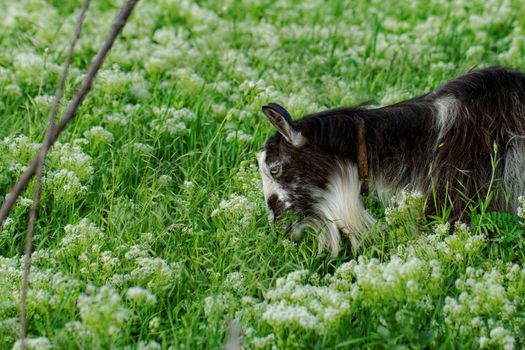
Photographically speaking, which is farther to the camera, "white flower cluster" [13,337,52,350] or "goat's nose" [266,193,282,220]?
Result: "goat's nose" [266,193,282,220]

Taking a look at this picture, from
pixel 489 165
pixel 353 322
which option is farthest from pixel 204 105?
pixel 353 322

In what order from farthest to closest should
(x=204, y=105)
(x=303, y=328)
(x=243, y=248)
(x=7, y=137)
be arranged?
(x=204, y=105) < (x=7, y=137) < (x=243, y=248) < (x=303, y=328)

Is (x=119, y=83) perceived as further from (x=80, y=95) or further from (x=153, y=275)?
(x=80, y=95)

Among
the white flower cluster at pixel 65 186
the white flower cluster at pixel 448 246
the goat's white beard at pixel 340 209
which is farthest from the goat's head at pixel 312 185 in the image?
the white flower cluster at pixel 65 186

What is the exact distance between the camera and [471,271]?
443cm

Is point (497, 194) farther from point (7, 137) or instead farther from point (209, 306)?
point (7, 137)

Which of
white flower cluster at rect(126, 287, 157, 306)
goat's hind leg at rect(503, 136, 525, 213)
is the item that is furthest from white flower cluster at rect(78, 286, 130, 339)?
goat's hind leg at rect(503, 136, 525, 213)

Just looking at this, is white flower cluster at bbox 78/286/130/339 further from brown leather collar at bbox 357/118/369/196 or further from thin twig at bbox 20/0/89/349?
brown leather collar at bbox 357/118/369/196

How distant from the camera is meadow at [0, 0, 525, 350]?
4.17 m

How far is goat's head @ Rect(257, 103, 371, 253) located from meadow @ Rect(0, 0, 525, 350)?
14 centimetres

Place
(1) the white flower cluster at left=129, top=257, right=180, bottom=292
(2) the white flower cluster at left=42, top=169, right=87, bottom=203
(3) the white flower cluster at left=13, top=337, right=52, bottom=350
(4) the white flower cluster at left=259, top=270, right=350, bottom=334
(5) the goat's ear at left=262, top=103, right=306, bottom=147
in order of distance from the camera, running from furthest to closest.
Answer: (2) the white flower cluster at left=42, top=169, right=87, bottom=203
(5) the goat's ear at left=262, top=103, right=306, bottom=147
(1) the white flower cluster at left=129, top=257, right=180, bottom=292
(4) the white flower cluster at left=259, top=270, right=350, bottom=334
(3) the white flower cluster at left=13, top=337, right=52, bottom=350

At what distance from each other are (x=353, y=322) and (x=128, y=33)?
4774 millimetres

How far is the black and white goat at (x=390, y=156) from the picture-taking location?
17.5 feet

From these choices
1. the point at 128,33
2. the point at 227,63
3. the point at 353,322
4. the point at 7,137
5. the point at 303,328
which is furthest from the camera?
the point at 128,33
